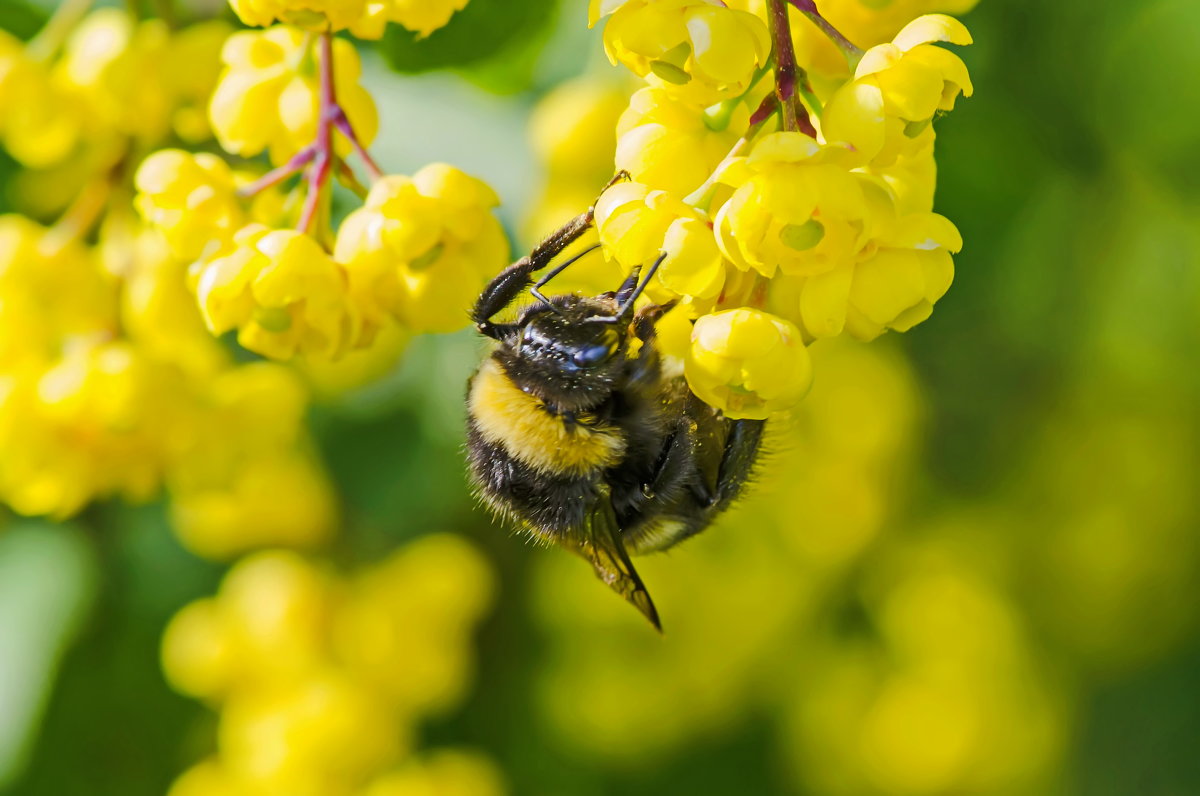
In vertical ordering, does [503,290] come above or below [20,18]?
above

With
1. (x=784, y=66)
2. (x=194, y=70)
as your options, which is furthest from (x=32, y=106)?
(x=784, y=66)

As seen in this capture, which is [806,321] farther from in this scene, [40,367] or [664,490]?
[40,367]

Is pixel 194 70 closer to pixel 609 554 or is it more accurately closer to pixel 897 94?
pixel 609 554

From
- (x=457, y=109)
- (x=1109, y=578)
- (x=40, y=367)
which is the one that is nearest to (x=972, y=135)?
(x=457, y=109)

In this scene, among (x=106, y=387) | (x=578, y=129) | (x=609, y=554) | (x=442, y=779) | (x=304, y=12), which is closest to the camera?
(x=304, y=12)

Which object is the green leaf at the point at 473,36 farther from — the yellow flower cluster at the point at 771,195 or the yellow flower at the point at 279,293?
the yellow flower cluster at the point at 771,195

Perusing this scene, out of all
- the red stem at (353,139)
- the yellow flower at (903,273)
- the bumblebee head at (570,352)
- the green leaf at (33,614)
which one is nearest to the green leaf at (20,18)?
the red stem at (353,139)
